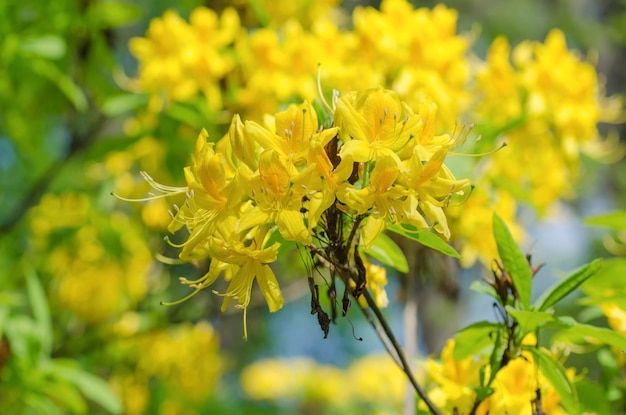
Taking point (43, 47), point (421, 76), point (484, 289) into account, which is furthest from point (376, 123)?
point (43, 47)

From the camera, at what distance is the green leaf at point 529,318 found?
947 millimetres

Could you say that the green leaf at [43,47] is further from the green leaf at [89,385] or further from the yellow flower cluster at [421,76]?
the green leaf at [89,385]

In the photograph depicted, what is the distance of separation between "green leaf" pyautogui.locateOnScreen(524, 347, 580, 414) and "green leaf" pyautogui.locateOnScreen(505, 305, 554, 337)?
0.04 metres

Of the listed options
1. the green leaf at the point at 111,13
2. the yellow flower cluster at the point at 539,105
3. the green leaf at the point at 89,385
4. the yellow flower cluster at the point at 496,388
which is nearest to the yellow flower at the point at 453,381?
the yellow flower cluster at the point at 496,388

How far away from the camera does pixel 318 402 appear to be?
590 cm

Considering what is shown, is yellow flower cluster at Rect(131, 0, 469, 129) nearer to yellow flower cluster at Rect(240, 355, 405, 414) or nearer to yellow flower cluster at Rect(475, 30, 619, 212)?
yellow flower cluster at Rect(475, 30, 619, 212)

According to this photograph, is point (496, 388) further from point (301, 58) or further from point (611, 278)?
point (301, 58)

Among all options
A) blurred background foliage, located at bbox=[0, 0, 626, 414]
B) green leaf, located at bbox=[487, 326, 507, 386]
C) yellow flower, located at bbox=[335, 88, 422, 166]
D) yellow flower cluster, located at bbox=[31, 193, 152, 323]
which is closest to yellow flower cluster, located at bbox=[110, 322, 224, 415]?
blurred background foliage, located at bbox=[0, 0, 626, 414]

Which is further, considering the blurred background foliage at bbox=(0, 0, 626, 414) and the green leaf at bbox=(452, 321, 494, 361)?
the blurred background foliage at bbox=(0, 0, 626, 414)

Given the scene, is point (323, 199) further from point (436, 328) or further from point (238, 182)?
point (436, 328)

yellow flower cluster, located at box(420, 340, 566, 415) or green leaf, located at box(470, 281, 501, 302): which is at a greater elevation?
green leaf, located at box(470, 281, 501, 302)

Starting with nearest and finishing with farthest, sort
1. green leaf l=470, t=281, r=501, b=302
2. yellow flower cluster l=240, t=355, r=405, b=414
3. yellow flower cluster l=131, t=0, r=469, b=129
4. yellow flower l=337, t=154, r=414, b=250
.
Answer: yellow flower l=337, t=154, r=414, b=250
green leaf l=470, t=281, r=501, b=302
yellow flower cluster l=131, t=0, r=469, b=129
yellow flower cluster l=240, t=355, r=405, b=414

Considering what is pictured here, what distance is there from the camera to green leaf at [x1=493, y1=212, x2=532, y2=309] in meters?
1.01

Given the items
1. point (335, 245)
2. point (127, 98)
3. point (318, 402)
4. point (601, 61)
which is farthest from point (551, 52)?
point (601, 61)
